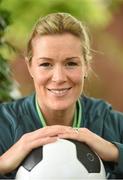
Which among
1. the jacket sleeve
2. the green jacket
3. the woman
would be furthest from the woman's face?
the jacket sleeve

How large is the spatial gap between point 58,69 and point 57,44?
0.10m

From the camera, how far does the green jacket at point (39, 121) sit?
2.43 meters

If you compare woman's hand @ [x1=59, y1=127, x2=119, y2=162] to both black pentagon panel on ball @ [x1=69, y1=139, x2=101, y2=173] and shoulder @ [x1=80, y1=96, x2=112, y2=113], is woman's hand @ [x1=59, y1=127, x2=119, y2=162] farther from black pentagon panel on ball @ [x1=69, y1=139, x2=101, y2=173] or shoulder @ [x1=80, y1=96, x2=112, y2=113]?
shoulder @ [x1=80, y1=96, x2=112, y2=113]

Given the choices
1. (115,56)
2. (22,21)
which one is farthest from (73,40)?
(115,56)

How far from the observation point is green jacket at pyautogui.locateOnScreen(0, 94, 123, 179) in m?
2.43

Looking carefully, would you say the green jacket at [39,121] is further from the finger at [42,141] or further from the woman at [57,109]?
the finger at [42,141]

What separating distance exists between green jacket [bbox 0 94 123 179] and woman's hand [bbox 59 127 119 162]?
5cm

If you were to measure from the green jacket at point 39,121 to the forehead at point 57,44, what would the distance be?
28cm

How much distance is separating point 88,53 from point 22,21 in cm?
113

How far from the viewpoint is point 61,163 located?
210 centimetres

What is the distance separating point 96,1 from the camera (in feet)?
12.6

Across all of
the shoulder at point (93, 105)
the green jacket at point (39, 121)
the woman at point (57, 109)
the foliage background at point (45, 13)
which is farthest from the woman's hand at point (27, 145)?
the foliage background at point (45, 13)

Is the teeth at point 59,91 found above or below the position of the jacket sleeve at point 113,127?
above

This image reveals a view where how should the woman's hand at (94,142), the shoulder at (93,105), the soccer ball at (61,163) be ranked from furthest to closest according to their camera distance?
the shoulder at (93,105)
the woman's hand at (94,142)
the soccer ball at (61,163)
